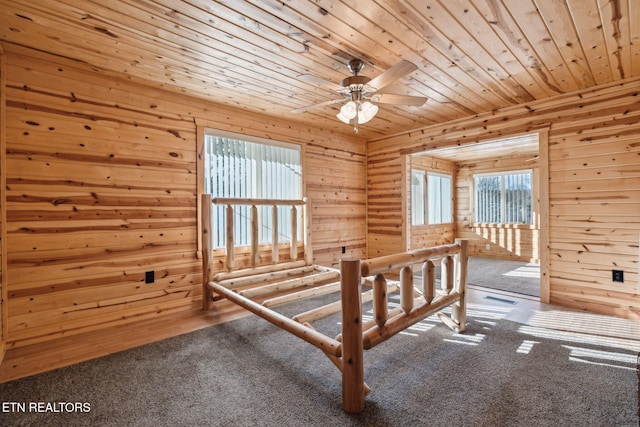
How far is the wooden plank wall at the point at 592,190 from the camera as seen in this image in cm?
308

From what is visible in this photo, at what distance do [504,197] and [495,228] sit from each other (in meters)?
0.77

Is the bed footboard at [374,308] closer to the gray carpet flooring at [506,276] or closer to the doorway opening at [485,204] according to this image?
Answer: the gray carpet flooring at [506,276]

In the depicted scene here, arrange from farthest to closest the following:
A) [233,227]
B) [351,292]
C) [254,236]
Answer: [233,227]
[254,236]
[351,292]

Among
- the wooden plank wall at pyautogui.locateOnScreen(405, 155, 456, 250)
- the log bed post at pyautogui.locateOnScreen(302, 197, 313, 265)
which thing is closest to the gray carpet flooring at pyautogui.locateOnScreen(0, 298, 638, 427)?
the log bed post at pyautogui.locateOnScreen(302, 197, 313, 265)

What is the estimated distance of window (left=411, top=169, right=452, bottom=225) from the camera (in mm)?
6805

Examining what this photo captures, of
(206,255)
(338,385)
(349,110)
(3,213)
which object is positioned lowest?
(338,385)

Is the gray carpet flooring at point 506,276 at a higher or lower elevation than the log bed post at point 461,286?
lower

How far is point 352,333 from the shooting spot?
1663mm

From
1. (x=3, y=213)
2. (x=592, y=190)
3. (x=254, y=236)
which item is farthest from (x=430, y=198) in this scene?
(x=3, y=213)

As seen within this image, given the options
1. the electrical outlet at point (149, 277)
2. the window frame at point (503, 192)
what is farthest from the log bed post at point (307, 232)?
the window frame at point (503, 192)

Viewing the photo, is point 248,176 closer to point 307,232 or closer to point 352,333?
point 307,232

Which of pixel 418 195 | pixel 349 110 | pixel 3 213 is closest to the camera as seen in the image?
pixel 3 213

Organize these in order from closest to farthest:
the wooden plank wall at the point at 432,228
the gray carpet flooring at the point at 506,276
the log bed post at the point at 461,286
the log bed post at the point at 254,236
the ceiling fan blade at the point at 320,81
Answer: the ceiling fan blade at the point at 320,81
the log bed post at the point at 461,286
the log bed post at the point at 254,236
the gray carpet flooring at the point at 506,276
the wooden plank wall at the point at 432,228

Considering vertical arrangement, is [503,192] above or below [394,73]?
below
